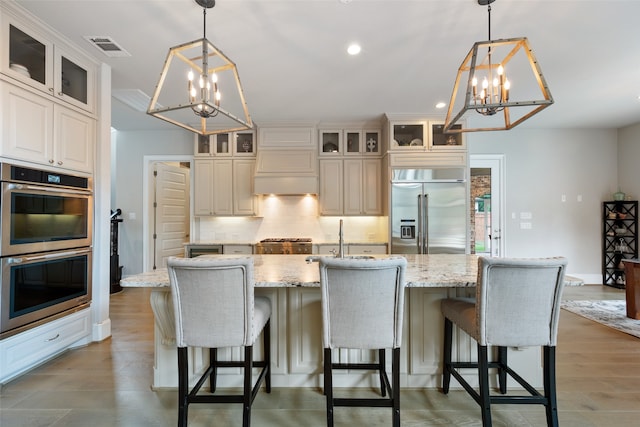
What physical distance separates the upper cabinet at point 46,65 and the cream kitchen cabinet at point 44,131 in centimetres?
10

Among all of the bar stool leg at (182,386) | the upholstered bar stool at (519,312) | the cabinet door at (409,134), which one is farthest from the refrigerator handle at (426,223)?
the bar stool leg at (182,386)

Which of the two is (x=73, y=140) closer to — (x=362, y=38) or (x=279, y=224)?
(x=362, y=38)

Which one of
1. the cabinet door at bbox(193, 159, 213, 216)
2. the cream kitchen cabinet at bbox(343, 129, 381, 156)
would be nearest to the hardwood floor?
the cabinet door at bbox(193, 159, 213, 216)

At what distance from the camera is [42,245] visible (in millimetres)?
2277

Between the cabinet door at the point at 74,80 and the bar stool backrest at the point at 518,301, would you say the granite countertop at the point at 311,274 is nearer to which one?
the bar stool backrest at the point at 518,301

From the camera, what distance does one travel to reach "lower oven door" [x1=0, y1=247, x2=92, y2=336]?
6.76ft

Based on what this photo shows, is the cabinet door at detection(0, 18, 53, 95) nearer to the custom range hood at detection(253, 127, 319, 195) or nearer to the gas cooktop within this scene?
the custom range hood at detection(253, 127, 319, 195)

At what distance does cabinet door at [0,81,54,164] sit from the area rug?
5.55 meters

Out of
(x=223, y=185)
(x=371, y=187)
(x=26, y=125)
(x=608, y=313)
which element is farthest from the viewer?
(x=223, y=185)

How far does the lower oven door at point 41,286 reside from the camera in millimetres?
2061

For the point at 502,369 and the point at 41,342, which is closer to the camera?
the point at 502,369

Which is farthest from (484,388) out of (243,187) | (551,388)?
(243,187)

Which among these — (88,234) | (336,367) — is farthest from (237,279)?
(88,234)

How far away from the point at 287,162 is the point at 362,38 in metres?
2.38
